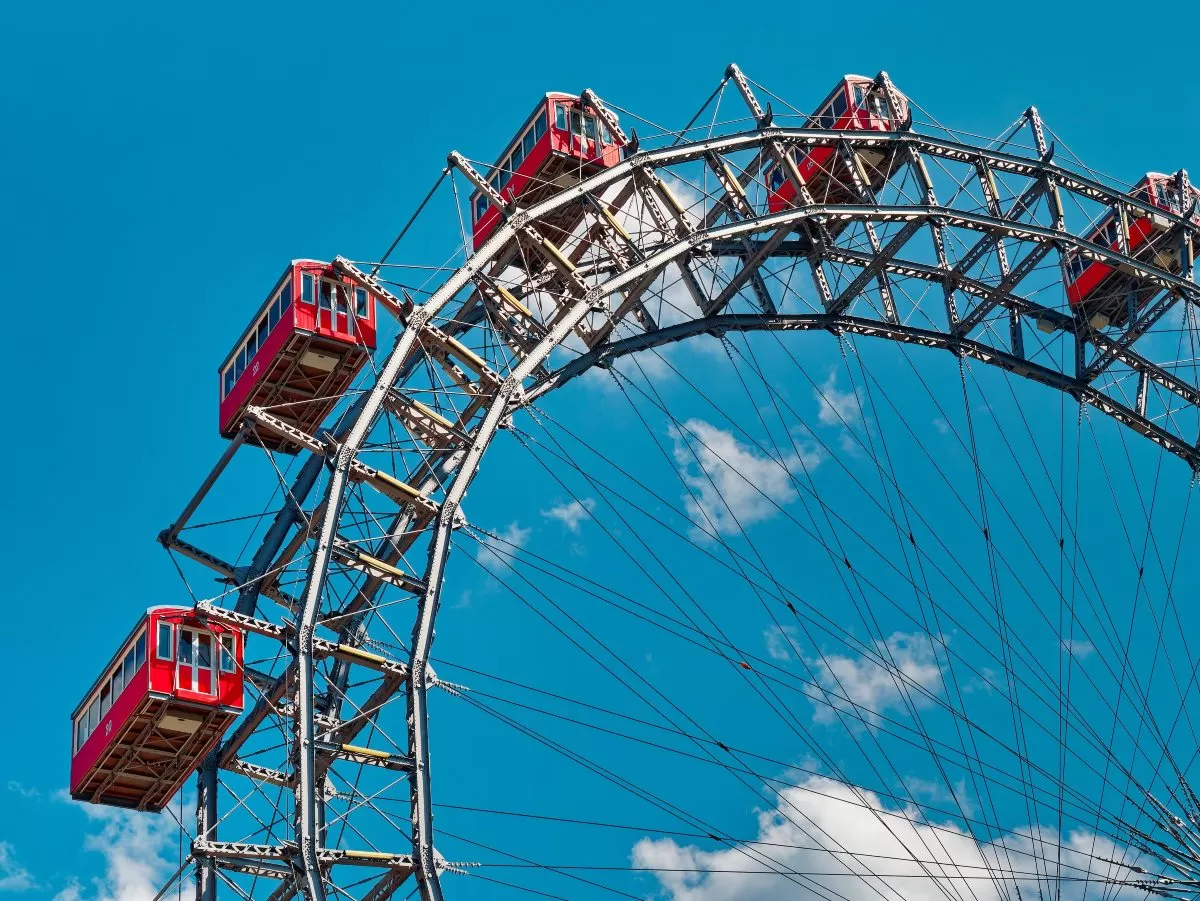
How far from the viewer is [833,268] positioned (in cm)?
4691

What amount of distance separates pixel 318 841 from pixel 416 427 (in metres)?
8.83

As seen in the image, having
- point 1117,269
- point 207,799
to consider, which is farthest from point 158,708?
point 1117,269

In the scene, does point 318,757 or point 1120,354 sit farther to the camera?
point 1120,354

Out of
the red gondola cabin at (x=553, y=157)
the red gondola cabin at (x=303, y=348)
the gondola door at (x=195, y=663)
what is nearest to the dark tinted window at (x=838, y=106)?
the red gondola cabin at (x=553, y=157)

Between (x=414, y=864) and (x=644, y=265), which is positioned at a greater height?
(x=644, y=265)

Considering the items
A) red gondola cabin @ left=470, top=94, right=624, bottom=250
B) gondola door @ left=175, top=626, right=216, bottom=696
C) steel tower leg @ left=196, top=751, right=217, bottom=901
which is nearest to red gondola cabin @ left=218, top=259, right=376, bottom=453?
red gondola cabin @ left=470, top=94, right=624, bottom=250

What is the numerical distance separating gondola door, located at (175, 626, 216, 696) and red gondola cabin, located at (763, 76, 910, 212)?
16270 millimetres

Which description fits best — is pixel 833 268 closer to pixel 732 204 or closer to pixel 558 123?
pixel 732 204

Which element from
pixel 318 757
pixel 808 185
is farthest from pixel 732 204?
pixel 318 757

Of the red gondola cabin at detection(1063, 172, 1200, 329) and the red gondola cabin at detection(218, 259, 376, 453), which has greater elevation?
the red gondola cabin at detection(1063, 172, 1200, 329)

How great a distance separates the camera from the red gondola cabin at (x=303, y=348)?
4153 centimetres

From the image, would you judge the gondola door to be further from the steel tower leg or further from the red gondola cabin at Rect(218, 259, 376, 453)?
the red gondola cabin at Rect(218, 259, 376, 453)

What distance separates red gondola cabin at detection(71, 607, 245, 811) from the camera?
38062 millimetres

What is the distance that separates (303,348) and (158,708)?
8100 millimetres
